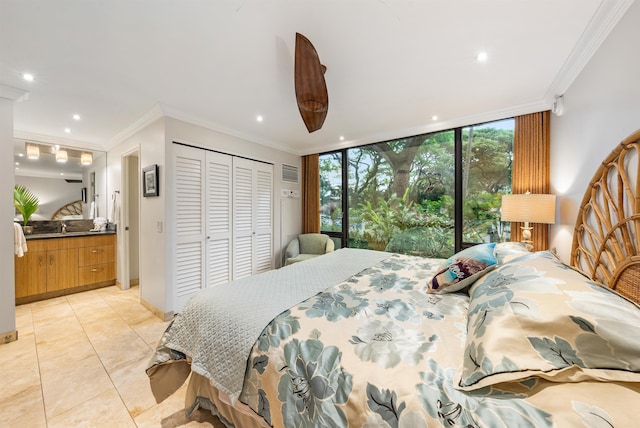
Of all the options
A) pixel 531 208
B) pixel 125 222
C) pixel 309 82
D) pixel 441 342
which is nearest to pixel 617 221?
pixel 531 208

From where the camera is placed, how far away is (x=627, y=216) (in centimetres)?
122

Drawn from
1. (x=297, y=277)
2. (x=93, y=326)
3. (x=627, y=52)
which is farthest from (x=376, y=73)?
(x=93, y=326)

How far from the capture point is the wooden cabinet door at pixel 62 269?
10.7 feet

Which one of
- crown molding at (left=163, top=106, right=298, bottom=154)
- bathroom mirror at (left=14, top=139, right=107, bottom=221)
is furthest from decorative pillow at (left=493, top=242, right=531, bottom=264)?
bathroom mirror at (left=14, top=139, right=107, bottom=221)

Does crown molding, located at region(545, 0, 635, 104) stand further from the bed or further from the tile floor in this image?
the tile floor

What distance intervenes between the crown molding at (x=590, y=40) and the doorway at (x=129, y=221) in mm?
4895

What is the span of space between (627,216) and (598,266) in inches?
13.0

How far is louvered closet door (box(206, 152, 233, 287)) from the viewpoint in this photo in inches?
126

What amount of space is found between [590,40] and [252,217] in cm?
381

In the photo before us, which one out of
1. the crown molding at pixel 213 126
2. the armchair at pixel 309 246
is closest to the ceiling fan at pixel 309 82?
the crown molding at pixel 213 126

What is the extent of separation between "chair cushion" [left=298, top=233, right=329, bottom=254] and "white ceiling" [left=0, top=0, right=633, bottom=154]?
206 cm

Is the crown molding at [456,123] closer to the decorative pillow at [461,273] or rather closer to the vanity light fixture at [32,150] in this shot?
the decorative pillow at [461,273]

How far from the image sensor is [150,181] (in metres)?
2.88

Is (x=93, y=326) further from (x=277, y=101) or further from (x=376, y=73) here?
(x=376, y=73)
